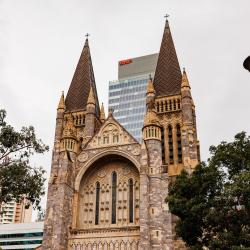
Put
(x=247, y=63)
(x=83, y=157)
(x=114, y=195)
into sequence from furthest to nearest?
(x=83, y=157) → (x=114, y=195) → (x=247, y=63)

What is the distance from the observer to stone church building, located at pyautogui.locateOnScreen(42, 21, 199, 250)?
26906 mm

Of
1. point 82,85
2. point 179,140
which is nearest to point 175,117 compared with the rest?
point 179,140

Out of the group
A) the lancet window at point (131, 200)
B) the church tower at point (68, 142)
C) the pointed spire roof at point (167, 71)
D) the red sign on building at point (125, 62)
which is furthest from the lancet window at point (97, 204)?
the red sign on building at point (125, 62)

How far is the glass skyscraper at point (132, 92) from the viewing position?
241 ft

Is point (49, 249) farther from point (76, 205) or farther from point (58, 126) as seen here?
point (58, 126)

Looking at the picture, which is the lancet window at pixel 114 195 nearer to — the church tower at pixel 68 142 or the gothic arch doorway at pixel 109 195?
the gothic arch doorway at pixel 109 195

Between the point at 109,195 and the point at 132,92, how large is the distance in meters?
48.1

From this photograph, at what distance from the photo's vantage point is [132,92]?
76.8m

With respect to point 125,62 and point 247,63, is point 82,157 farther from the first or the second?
point 125,62

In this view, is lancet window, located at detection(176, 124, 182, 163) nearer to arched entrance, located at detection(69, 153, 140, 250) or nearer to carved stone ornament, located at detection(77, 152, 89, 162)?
arched entrance, located at detection(69, 153, 140, 250)

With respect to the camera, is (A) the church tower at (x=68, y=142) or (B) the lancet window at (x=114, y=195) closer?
(A) the church tower at (x=68, y=142)

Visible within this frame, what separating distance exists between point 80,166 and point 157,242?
9.41 m

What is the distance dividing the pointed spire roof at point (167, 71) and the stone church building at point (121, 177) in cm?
15

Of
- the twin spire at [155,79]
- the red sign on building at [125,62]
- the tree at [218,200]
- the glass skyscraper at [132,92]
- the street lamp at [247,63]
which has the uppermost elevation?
the red sign on building at [125,62]
